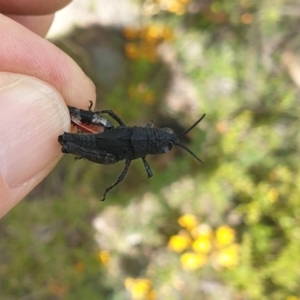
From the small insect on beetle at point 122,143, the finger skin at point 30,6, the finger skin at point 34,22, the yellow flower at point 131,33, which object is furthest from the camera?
the yellow flower at point 131,33

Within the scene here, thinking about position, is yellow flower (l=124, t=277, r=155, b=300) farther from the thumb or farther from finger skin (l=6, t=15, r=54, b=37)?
finger skin (l=6, t=15, r=54, b=37)

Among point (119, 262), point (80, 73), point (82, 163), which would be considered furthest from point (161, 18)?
point (119, 262)

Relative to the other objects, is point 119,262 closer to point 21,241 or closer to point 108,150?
point 21,241

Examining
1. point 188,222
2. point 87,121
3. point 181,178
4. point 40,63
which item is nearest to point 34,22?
point 40,63

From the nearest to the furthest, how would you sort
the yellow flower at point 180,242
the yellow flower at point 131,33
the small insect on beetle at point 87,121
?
the small insect on beetle at point 87,121 → the yellow flower at point 180,242 → the yellow flower at point 131,33

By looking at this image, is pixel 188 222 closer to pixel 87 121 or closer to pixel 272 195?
pixel 272 195

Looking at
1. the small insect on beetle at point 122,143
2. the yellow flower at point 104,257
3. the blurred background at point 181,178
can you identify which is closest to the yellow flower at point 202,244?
the blurred background at point 181,178

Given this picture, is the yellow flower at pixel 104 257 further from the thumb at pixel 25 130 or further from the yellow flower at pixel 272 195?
the thumb at pixel 25 130
